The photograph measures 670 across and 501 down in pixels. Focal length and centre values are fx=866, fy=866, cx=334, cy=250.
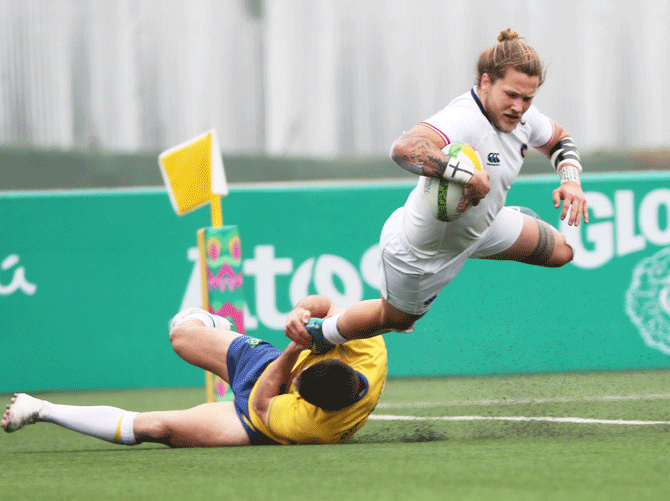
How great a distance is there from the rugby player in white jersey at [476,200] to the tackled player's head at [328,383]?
1.42 ft

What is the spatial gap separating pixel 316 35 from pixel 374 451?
6.17m

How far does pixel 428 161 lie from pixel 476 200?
28 centimetres

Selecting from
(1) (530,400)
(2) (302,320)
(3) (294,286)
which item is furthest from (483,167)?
(3) (294,286)

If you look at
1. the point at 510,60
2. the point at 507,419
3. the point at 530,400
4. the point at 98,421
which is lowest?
the point at 530,400

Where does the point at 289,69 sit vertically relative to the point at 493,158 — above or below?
above

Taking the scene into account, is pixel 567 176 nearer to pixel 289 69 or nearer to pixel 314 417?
pixel 314 417

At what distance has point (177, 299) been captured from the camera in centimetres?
698

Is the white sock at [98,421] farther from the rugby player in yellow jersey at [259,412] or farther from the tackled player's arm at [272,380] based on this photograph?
the tackled player's arm at [272,380]

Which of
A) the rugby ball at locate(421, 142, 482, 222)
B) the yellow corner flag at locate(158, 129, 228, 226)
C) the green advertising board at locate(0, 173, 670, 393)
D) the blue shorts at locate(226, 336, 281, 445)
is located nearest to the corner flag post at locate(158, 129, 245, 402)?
the yellow corner flag at locate(158, 129, 228, 226)

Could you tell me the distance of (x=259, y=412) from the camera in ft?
13.1

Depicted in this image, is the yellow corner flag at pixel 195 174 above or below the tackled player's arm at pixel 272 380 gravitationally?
above

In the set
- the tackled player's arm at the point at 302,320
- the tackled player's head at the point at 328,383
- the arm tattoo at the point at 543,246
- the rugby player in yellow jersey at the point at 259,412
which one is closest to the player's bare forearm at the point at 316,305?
the tackled player's arm at the point at 302,320

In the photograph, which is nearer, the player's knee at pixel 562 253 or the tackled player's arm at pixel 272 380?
the tackled player's arm at pixel 272 380

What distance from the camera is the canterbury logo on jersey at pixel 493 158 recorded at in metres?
4.04
